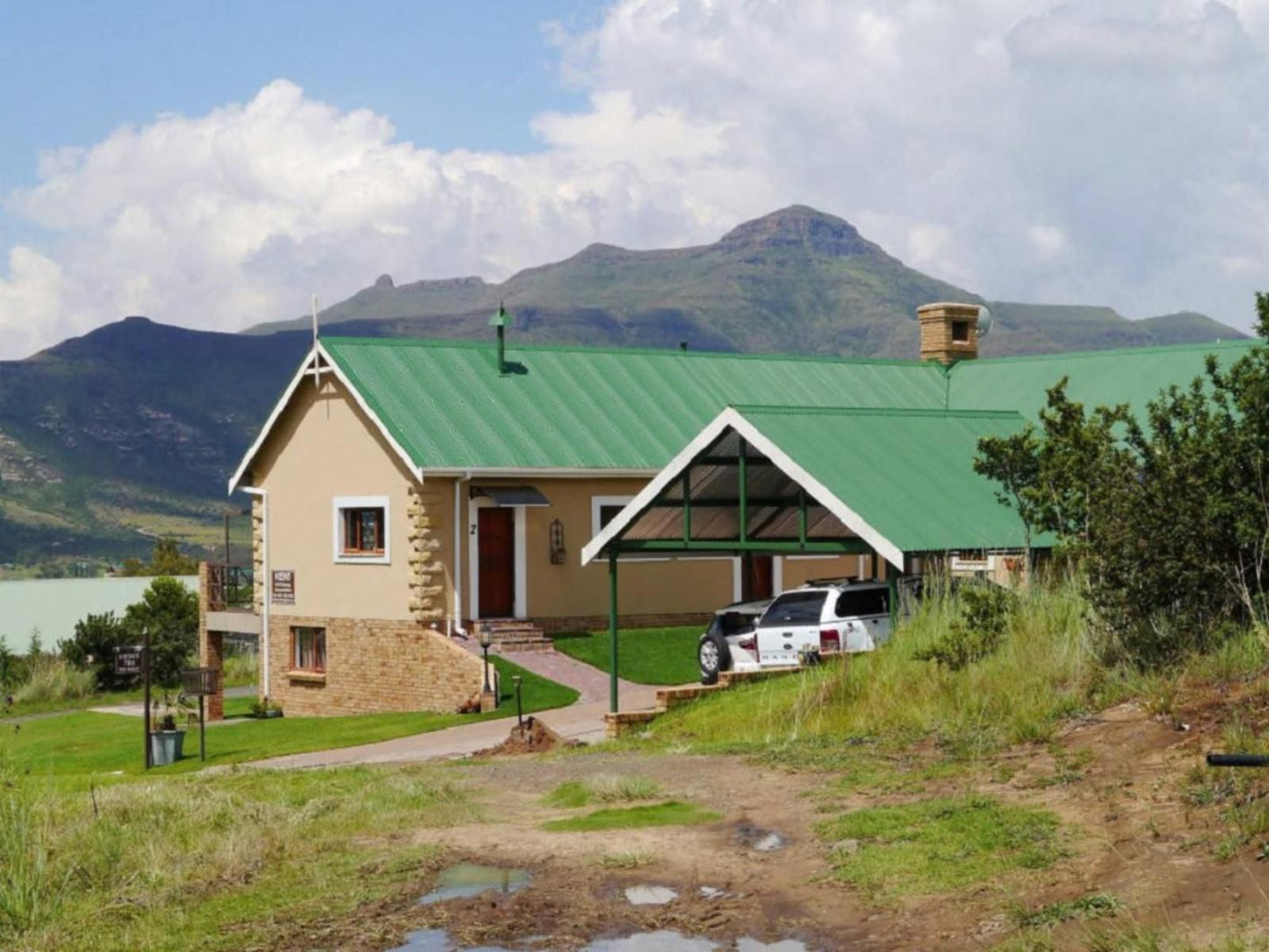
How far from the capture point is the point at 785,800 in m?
15.7

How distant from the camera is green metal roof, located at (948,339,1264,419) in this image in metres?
36.9

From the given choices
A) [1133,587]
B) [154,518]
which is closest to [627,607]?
[1133,587]

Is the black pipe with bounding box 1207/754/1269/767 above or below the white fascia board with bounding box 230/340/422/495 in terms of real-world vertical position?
below

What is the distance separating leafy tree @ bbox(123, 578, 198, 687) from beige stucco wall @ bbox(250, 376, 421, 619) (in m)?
11.4

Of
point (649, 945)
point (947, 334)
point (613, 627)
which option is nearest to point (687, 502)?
point (613, 627)

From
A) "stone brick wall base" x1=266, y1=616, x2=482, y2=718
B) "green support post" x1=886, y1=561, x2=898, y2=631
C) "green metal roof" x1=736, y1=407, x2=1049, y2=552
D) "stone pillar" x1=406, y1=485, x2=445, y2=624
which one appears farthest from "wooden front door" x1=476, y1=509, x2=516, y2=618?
"green support post" x1=886, y1=561, x2=898, y2=631

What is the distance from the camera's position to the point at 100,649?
51219mm

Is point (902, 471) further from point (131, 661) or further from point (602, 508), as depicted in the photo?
point (131, 661)

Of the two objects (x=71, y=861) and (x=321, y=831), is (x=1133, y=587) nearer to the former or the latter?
(x=321, y=831)

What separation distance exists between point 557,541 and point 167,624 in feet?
68.3

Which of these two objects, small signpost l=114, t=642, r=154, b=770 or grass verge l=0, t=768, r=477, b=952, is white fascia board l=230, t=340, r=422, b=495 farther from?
grass verge l=0, t=768, r=477, b=952

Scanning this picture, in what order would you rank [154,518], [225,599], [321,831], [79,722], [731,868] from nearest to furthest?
[731,868] → [321,831] → [79,722] → [225,599] → [154,518]

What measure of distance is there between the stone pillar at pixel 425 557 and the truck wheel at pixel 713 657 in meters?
7.00

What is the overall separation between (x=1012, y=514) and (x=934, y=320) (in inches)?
728
